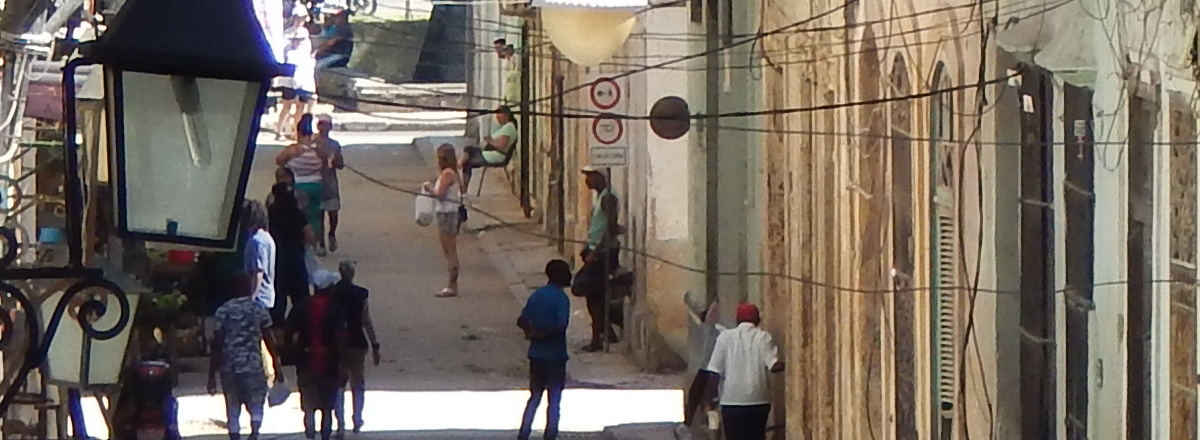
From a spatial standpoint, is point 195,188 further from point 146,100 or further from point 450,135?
point 450,135

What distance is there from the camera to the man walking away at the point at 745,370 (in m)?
14.5

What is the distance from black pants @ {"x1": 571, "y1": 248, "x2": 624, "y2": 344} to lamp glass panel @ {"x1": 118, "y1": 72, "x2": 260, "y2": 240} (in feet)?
48.1

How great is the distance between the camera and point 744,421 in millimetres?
14617

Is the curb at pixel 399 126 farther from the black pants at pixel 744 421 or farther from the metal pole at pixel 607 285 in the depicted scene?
the black pants at pixel 744 421

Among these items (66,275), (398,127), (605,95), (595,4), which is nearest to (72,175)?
(66,275)

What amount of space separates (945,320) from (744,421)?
3.64 m

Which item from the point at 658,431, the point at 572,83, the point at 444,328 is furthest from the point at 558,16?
the point at 572,83

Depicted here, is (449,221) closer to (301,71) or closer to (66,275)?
(301,71)

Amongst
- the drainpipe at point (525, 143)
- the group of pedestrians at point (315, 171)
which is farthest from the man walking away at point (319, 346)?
the drainpipe at point (525, 143)

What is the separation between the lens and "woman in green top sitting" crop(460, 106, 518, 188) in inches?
1174

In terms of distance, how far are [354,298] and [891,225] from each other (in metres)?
4.59

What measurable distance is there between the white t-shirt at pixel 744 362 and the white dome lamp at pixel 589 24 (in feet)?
6.18

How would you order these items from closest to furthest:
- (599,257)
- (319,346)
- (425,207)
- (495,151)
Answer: (319,346) < (599,257) < (425,207) < (495,151)

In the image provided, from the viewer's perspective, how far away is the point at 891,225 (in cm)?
1215
